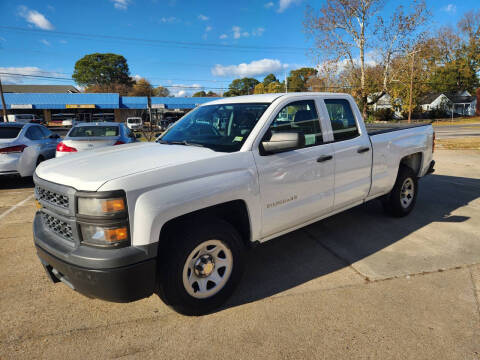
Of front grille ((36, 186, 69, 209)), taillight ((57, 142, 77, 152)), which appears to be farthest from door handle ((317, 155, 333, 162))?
taillight ((57, 142, 77, 152))

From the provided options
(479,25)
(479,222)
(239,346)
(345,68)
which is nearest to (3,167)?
(239,346)

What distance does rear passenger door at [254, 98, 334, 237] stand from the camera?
2.96 m

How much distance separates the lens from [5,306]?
2889 mm

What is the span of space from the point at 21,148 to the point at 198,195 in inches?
273

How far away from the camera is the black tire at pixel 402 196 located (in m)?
4.80

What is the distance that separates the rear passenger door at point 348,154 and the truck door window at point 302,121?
0.25 m

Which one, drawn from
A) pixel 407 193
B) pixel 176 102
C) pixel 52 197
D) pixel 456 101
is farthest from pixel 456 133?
pixel 456 101

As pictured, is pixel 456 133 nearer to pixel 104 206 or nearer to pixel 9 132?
pixel 9 132

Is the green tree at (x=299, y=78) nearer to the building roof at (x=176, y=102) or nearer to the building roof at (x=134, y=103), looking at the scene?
the building roof at (x=176, y=102)

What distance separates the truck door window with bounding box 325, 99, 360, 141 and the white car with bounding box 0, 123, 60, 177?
7.10m

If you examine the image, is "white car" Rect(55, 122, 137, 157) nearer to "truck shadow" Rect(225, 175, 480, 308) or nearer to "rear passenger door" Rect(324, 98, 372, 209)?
"truck shadow" Rect(225, 175, 480, 308)

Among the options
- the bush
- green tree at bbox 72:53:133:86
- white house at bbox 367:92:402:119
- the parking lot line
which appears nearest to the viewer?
the parking lot line

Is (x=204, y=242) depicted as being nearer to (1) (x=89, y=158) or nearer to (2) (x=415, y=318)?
(1) (x=89, y=158)

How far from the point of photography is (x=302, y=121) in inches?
139
